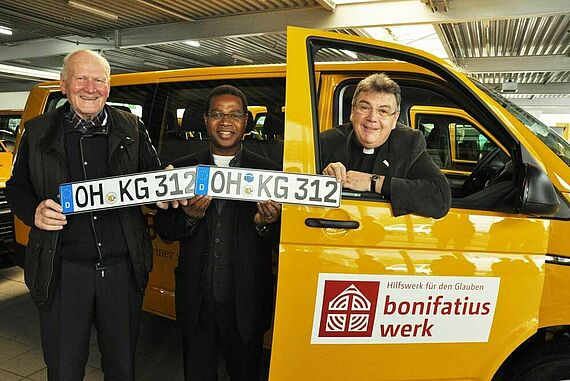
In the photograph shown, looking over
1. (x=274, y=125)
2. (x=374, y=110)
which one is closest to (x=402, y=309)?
(x=374, y=110)

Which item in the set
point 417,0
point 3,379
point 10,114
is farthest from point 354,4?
point 3,379

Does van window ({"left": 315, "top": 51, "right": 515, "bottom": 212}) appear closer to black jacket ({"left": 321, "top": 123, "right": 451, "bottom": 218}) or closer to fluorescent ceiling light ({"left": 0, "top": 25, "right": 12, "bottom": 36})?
black jacket ({"left": 321, "top": 123, "right": 451, "bottom": 218})

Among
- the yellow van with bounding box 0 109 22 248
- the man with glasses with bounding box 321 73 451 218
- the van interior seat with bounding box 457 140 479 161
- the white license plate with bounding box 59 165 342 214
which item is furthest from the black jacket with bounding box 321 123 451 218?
the yellow van with bounding box 0 109 22 248

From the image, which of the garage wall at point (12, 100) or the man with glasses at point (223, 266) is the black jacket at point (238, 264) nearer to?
the man with glasses at point (223, 266)

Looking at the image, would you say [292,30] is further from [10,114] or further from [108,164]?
[10,114]

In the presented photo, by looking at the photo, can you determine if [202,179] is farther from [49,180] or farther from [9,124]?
[9,124]

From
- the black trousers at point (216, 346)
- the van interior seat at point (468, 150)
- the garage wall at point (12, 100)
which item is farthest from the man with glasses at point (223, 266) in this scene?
A: the garage wall at point (12, 100)

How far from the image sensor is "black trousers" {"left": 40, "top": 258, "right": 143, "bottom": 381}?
182 cm

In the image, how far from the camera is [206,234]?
1954 millimetres

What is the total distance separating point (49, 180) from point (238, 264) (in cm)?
83

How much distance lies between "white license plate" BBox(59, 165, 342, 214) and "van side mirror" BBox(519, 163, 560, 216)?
2.31 feet

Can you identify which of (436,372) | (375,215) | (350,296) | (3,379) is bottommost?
(3,379)

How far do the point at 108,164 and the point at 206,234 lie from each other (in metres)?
0.50

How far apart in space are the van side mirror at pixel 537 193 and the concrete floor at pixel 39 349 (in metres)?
2.08
